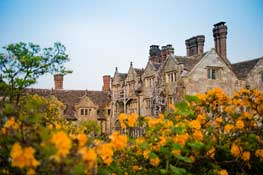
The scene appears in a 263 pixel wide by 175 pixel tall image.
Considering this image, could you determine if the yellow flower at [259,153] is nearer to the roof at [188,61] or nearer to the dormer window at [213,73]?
the roof at [188,61]

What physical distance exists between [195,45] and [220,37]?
2.33 m

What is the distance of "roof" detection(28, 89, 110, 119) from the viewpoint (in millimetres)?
39438

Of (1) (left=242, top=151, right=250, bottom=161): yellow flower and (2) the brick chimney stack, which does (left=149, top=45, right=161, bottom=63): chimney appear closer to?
(2) the brick chimney stack

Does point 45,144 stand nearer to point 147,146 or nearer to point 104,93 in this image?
point 147,146

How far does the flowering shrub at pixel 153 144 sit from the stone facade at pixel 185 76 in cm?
2127

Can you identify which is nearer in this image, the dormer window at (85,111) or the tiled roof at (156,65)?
the tiled roof at (156,65)

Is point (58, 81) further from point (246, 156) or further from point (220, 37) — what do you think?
point (246, 156)

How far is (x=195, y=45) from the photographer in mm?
33125

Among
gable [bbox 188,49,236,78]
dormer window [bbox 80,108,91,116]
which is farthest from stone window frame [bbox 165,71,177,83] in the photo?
dormer window [bbox 80,108,91,116]

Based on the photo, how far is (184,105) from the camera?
5289 mm

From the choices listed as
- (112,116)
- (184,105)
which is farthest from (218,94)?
(112,116)

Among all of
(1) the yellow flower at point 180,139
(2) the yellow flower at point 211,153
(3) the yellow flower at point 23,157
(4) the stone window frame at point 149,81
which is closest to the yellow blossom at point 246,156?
(2) the yellow flower at point 211,153

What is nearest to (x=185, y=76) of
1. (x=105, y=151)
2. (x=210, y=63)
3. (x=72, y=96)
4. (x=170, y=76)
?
(x=170, y=76)

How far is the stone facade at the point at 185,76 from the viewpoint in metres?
29.3
